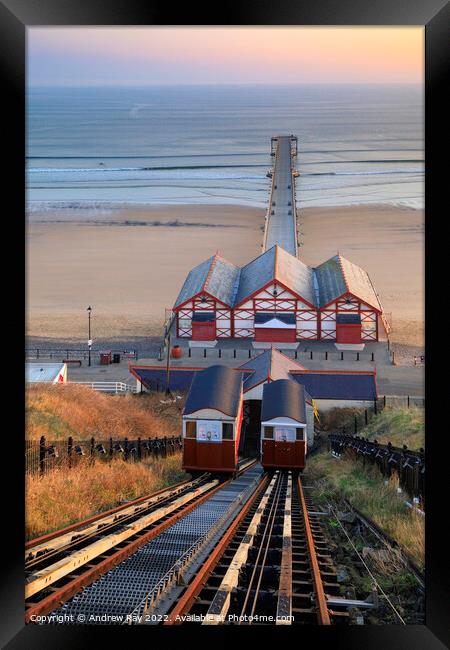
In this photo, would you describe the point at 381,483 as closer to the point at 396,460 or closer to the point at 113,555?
the point at 396,460

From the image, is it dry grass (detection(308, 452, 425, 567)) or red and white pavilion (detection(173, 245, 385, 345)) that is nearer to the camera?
dry grass (detection(308, 452, 425, 567))

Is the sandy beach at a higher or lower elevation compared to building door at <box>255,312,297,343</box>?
higher

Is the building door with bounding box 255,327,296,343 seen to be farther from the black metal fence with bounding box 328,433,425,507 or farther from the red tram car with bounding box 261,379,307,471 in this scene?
the black metal fence with bounding box 328,433,425,507

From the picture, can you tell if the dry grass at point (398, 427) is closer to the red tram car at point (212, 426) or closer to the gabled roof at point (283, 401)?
the gabled roof at point (283, 401)

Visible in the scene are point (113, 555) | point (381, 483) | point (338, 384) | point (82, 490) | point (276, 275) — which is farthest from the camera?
point (276, 275)

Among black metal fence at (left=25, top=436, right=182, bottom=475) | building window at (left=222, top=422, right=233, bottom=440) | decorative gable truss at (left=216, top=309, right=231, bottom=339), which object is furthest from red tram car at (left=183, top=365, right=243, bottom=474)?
decorative gable truss at (left=216, top=309, right=231, bottom=339)

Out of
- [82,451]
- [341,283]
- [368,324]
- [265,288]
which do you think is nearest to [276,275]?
[265,288]

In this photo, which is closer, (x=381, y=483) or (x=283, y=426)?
(x=381, y=483)

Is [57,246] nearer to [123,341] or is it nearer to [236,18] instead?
[123,341]
